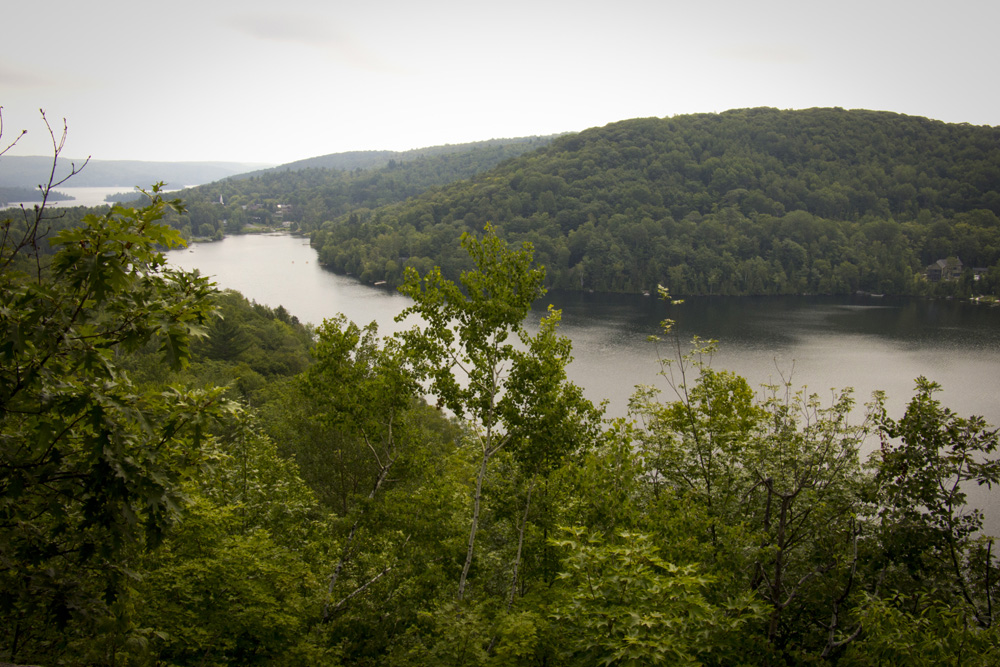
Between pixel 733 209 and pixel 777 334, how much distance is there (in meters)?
47.0

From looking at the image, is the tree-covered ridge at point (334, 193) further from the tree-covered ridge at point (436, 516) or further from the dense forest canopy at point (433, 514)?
the tree-covered ridge at point (436, 516)

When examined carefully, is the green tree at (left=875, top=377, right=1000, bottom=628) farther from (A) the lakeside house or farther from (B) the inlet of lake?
(A) the lakeside house

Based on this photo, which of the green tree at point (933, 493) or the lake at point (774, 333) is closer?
the green tree at point (933, 493)

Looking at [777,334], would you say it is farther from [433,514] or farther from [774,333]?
[433,514]

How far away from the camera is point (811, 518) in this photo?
7.34 metres

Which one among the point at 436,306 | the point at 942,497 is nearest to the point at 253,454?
the point at 436,306

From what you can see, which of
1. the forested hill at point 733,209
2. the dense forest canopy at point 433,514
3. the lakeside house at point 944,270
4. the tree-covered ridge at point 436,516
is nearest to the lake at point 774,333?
the forested hill at point 733,209

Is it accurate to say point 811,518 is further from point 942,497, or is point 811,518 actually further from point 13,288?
point 13,288

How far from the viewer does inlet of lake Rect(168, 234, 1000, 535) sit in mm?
36656

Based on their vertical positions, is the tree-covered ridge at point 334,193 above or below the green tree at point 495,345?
above

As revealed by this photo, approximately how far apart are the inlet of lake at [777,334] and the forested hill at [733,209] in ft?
20.4

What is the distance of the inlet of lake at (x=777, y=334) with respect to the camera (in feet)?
120

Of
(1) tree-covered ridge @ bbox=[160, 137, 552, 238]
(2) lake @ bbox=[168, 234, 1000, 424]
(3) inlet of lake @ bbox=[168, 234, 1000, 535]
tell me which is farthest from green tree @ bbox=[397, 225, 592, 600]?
(1) tree-covered ridge @ bbox=[160, 137, 552, 238]

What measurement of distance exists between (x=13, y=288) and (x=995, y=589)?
9.59 m
